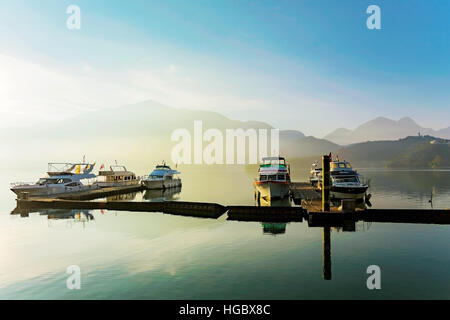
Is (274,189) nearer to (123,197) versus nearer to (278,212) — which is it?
(278,212)

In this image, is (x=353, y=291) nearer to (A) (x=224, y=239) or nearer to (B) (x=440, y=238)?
(A) (x=224, y=239)

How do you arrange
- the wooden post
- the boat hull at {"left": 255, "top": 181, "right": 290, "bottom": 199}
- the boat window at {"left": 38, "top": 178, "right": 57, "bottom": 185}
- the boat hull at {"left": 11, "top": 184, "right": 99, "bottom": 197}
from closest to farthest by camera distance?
the wooden post → the boat hull at {"left": 255, "top": 181, "right": 290, "bottom": 199} → the boat hull at {"left": 11, "top": 184, "right": 99, "bottom": 197} → the boat window at {"left": 38, "top": 178, "right": 57, "bottom": 185}

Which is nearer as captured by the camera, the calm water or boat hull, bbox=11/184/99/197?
the calm water

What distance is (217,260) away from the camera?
20.7 m

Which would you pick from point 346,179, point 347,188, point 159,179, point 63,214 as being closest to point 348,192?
point 347,188

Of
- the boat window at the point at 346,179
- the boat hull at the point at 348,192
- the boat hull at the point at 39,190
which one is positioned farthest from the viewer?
the boat hull at the point at 39,190

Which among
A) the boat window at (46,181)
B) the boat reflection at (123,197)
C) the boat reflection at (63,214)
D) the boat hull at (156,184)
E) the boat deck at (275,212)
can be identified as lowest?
the boat reflection at (63,214)

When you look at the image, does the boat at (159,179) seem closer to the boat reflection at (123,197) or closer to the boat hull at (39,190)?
the boat reflection at (123,197)

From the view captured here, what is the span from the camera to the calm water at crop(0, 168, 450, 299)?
51.3 ft

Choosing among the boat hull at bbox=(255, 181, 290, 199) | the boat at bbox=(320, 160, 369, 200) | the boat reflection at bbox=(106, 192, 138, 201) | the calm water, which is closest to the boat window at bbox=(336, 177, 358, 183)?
the boat at bbox=(320, 160, 369, 200)

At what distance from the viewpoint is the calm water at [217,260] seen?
15625 mm

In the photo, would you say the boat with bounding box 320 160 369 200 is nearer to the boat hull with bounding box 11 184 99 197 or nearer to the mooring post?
the mooring post

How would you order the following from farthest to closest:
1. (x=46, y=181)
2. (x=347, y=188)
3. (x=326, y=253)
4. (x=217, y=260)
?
1. (x=46, y=181)
2. (x=347, y=188)
3. (x=326, y=253)
4. (x=217, y=260)

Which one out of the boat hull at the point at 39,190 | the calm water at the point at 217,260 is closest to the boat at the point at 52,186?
the boat hull at the point at 39,190
